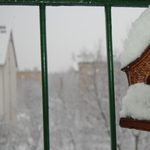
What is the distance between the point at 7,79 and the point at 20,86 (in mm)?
1234

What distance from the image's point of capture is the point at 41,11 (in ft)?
1.19

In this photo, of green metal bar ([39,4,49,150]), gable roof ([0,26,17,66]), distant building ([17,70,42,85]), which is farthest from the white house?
green metal bar ([39,4,49,150])

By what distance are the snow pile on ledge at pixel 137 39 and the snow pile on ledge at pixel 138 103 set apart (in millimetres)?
46

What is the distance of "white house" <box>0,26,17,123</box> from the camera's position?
9.82 metres

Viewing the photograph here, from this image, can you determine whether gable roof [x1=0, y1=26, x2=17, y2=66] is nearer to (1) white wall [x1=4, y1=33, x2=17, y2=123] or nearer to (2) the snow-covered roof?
(2) the snow-covered roof

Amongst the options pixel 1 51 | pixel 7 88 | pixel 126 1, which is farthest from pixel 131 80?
pixel 7 88

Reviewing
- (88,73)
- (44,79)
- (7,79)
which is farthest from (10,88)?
(44,79)

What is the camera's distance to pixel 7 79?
10508 millimetres

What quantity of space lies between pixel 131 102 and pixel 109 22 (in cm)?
15

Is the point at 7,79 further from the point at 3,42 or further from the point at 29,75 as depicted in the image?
the point at 3,42

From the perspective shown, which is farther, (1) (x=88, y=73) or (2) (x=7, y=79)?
(2) (x=7, y=79)

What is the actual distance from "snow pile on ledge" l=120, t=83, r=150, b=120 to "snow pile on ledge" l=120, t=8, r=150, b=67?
0.15ft

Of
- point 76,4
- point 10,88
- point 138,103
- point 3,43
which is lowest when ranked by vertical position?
point 10,88

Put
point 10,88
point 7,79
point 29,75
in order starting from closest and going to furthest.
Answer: point 7,79
point 10,88
point 29,75
